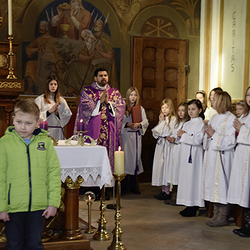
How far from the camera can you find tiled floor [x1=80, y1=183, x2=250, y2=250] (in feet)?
13.3

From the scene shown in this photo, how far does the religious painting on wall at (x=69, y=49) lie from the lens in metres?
7.82

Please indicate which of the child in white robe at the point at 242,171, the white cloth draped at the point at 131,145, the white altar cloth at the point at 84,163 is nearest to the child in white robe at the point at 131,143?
the white cloth draped at the point at 131,145

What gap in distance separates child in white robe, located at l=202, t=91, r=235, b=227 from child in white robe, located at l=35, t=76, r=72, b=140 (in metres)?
2.77

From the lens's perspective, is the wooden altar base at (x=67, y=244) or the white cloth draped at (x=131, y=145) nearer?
the wooden altar base at (x=67, y=244)

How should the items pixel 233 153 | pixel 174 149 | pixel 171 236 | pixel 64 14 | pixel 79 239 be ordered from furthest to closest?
pixel 64 14 → pixel 174 149 → pixel 233 153 → pixel 171 236 → pixel 79 239

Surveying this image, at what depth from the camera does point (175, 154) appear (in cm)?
636

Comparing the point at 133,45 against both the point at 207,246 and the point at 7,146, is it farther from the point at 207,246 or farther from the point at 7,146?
the point at 7,146

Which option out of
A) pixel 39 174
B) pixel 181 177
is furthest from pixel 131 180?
pixel 39 174

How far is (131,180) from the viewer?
24.4 ft

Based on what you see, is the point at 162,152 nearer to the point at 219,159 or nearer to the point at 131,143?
the point at 131,143

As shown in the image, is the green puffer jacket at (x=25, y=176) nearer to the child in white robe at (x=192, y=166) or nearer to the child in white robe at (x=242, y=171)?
the child in white robe at (x=242, y=171)

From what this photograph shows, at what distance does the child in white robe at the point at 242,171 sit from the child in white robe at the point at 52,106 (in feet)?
10.5

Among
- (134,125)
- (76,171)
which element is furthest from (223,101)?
(134,125)

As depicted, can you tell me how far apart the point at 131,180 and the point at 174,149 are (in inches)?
55.5
